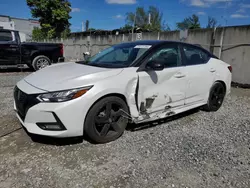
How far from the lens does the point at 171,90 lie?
3451 millimetres

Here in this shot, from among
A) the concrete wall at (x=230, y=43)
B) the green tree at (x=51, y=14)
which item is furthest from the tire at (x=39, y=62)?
the green tree at (x=51, y=14)

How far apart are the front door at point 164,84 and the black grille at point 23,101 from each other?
1423 mm

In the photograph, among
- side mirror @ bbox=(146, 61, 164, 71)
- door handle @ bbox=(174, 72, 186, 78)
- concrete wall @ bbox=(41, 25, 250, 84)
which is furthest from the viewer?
concrete wall @ bbox=(41, 25, 250, 84)

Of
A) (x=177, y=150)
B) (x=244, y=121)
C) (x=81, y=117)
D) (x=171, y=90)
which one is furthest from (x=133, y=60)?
(x=244, y=121)

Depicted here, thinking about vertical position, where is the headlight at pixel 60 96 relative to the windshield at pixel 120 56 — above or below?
below

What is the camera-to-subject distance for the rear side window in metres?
3.82

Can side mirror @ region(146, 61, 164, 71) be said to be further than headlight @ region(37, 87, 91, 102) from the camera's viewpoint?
Yes

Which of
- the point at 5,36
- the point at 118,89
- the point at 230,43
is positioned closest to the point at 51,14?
the point at 5,36

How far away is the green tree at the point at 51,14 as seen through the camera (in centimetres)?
2848

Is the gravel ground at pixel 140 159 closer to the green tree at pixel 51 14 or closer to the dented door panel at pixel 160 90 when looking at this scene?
the dented door panel at pixel 160 90

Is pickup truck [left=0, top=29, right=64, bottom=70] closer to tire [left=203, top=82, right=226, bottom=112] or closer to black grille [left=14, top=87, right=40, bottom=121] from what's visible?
black grille [left=14, top=87, right=40, bottom=121]

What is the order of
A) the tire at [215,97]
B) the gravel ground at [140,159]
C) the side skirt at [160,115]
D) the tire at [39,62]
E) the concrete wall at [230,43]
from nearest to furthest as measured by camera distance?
the gravel ground at [140,159] < the side skirt at [160,115] < the tire at [215,97] < the concrete wall at [230,43] < the tire at [39,62]

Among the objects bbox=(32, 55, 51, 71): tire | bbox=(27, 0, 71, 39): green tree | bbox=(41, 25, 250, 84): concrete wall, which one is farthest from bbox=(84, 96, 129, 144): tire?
bbox=(27, 0, 71, 39): green tree

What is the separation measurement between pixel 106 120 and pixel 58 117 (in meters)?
0.66
